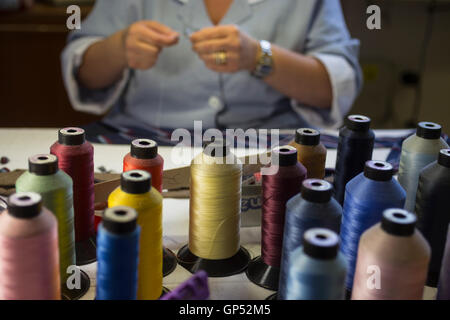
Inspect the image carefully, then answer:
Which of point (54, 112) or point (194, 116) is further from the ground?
point (194, 116)

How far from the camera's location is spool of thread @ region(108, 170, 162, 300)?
2.09 feet

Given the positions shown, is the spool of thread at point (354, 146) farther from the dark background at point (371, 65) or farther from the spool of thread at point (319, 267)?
the dark background at point (371, 65)

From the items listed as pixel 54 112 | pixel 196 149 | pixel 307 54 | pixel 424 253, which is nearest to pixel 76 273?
pixel 424 253

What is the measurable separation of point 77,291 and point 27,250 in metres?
0.16

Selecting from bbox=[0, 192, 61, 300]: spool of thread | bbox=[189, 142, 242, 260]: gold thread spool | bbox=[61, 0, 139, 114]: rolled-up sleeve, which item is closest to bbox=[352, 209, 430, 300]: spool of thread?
bbox=[189, 142, 242, 260]: gold thread spool

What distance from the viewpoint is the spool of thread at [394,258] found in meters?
0.56

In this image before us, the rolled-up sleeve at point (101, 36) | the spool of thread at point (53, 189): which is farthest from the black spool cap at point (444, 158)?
the rolled-up sleeve at point (101, 36)

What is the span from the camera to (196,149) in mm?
1230

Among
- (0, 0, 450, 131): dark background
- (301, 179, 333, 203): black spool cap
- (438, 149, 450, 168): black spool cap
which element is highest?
(438, 149, 450, 168): black spool cap

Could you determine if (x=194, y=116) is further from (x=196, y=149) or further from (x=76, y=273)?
(x=76, y=273)

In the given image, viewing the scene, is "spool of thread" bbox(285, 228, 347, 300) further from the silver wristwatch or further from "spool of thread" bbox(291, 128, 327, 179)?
the silver wristwatch

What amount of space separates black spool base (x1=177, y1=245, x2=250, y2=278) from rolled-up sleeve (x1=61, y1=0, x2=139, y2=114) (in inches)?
33.1

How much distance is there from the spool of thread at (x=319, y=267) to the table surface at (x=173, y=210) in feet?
0.60
